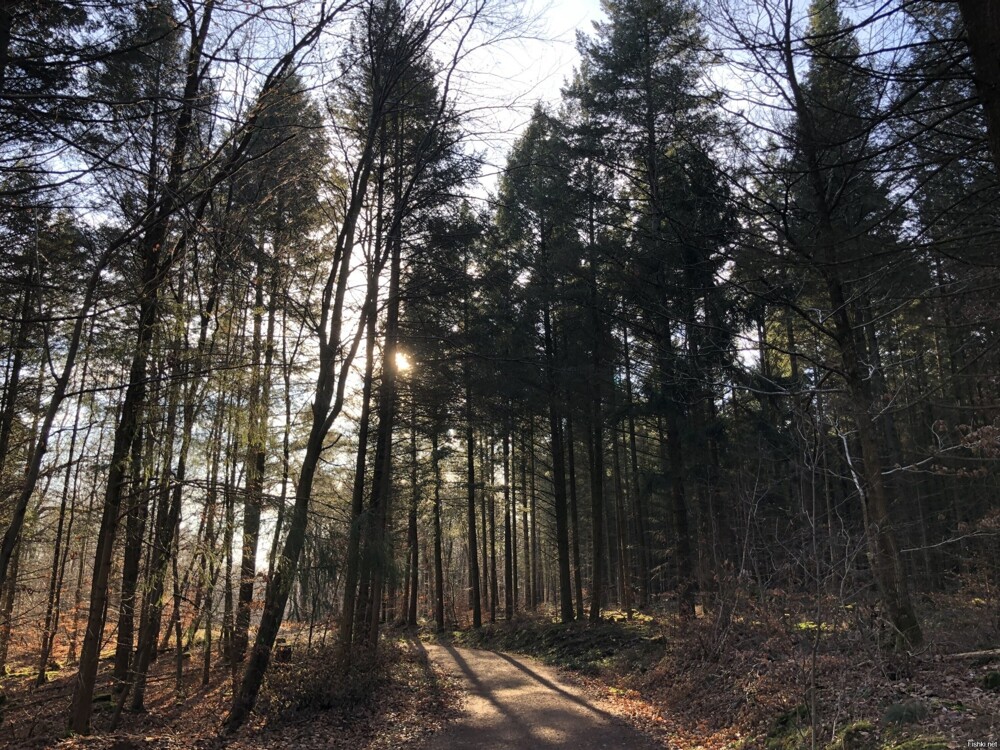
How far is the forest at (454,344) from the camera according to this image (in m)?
5.00

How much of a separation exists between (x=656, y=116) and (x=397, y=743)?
45.6 feet

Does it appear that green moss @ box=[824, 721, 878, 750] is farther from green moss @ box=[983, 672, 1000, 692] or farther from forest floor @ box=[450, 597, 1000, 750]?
green moss @ box=[983, 672, 1000, 692]

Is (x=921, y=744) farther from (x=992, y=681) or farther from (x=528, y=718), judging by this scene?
(x=528, y=718)

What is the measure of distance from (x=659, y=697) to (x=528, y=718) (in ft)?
8.15

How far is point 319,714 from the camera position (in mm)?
9578

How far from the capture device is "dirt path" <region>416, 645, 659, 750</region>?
8.33 m

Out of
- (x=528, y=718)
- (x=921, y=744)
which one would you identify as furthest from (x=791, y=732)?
(x=528, y=718)

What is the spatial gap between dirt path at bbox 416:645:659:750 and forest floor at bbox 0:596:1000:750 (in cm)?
5

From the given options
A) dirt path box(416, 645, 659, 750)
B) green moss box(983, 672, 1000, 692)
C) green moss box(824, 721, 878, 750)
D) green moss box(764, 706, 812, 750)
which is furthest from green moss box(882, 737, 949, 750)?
dirt path box(416, 645, 659, 750)

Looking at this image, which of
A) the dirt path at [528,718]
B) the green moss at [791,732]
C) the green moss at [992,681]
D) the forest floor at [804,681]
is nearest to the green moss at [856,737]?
the forest floor at [804,681]

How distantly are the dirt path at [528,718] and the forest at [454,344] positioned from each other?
685 mm

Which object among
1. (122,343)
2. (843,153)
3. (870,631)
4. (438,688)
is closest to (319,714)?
(438,688)

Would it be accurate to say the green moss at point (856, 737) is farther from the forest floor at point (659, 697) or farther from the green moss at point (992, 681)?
the green moss at point (992, 681)

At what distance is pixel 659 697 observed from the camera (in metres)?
10.6
